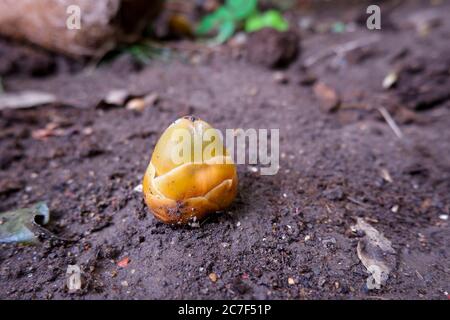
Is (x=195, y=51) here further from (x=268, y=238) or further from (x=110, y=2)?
(x=268, y=238)

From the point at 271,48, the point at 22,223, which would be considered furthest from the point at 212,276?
the point at 271,48

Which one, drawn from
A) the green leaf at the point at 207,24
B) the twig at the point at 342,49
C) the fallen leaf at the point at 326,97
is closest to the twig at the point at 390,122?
the fallen leaf at the point at 326,97

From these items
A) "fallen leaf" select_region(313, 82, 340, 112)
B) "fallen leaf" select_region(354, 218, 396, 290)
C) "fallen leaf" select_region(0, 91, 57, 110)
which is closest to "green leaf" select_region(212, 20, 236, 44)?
"fallen leaf" select_region(313, 82, 340, 112)

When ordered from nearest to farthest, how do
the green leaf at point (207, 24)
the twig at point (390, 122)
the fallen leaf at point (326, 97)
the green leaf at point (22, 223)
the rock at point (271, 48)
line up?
the green leaf at point (22, 223)
the twig at point (390, 122)
the fallen leaf at point (326, 97)
the rock at point (271, 48)
the green leaf at point (207, 24)

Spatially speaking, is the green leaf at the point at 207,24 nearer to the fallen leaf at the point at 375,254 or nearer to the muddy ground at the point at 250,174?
the muddy ground at the point at 250,174

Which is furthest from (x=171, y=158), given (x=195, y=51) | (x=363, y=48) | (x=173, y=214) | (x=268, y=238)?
(x=363, y=48)
